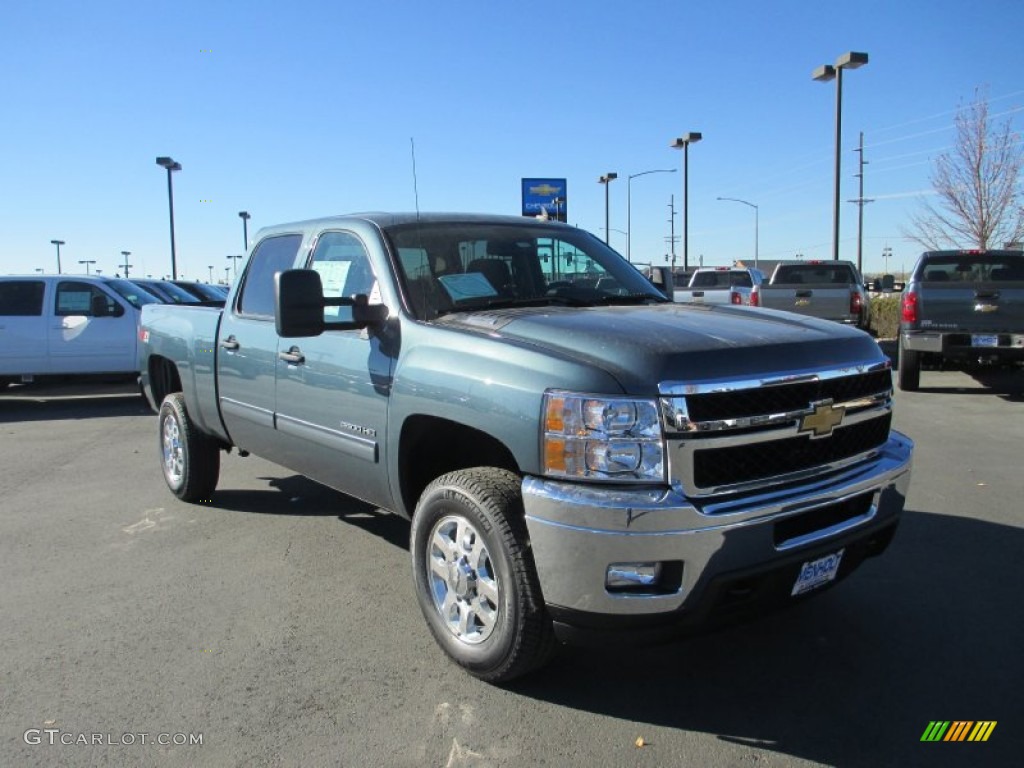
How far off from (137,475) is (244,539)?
8.26 feet

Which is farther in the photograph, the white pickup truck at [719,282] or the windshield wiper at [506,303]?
the white pickup truck at [719,282]

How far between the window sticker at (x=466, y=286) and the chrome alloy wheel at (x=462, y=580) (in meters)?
1.12

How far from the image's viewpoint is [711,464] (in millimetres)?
2807

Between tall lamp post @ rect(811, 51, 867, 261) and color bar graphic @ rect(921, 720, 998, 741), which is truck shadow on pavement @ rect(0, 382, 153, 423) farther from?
tall lamp post @ rect(811, 51, 867, 261)

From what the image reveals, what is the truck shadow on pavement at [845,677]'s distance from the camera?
9.46 feet

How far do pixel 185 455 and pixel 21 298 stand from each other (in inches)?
320

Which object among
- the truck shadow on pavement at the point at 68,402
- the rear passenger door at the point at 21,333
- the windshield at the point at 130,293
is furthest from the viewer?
the windshield at the point at 130,293

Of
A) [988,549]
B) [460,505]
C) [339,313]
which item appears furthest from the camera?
Answer: [988,549]

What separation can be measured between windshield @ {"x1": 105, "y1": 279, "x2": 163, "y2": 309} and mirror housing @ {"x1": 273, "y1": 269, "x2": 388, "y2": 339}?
32.5 feet

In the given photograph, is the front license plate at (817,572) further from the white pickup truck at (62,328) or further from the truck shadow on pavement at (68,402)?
the white pickup truck at (62,328)

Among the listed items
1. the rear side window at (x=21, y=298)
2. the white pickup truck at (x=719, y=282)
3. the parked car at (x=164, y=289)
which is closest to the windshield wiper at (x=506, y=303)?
the rear side window at (x=21, y=298)

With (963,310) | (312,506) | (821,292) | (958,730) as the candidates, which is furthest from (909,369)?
(958,730)

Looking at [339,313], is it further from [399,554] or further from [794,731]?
[794,731]

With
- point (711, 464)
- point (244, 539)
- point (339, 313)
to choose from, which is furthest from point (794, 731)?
point (244, 539)
